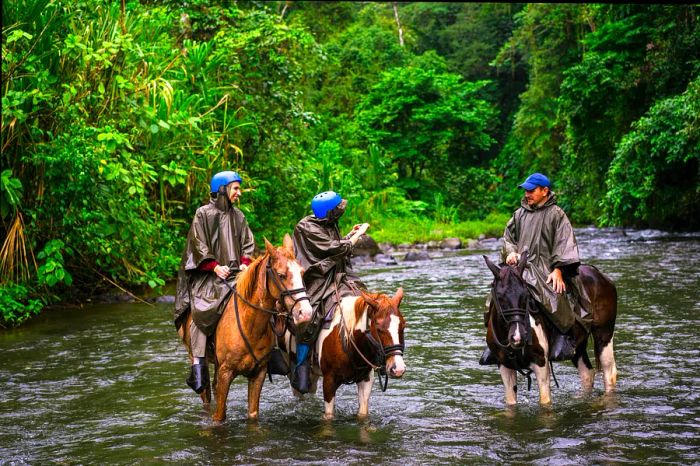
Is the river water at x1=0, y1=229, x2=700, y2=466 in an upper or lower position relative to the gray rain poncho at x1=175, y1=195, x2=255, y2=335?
lower

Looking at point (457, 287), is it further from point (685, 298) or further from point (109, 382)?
point (109, 382)

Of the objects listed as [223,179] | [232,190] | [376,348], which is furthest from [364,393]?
[223,179]

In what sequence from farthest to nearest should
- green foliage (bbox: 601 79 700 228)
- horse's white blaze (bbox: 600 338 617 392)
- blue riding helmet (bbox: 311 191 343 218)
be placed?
green foliage (bbox: 601 79 700 228), horse's white blaze (bbox: 600 338 617 392), blue riding helmet (bbox: 311 191 343 218)

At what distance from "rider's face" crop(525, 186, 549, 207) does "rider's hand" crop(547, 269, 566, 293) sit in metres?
0.70

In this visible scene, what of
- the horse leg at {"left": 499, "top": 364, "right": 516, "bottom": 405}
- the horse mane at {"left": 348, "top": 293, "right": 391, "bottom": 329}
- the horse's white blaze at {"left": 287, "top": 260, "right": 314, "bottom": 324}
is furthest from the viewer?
the horse leg at {"left": 499, "top": 364, "right": 516, "bottom": 405}

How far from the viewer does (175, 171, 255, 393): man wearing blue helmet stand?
7.31 metres

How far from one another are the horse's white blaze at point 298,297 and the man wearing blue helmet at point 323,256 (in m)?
0.90

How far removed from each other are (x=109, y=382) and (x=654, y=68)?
22.0 metres

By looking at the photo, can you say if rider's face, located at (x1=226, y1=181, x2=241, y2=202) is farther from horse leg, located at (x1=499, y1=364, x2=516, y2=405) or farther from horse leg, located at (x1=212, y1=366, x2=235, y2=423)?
horse leg, located at (x1=499, y1=364, x2=516, y2=405)

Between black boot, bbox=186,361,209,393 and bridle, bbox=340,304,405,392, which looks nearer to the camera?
bridle, bbox=340,304,405,392

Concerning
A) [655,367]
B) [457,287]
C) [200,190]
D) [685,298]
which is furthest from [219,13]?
[655,367]

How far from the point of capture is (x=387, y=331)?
6.78 metres

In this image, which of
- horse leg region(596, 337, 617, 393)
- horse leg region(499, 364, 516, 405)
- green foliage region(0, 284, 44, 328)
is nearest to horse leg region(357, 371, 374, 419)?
horse leg region(499, 364, 516, 405)

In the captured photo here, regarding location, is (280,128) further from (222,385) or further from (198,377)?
(222,385)
